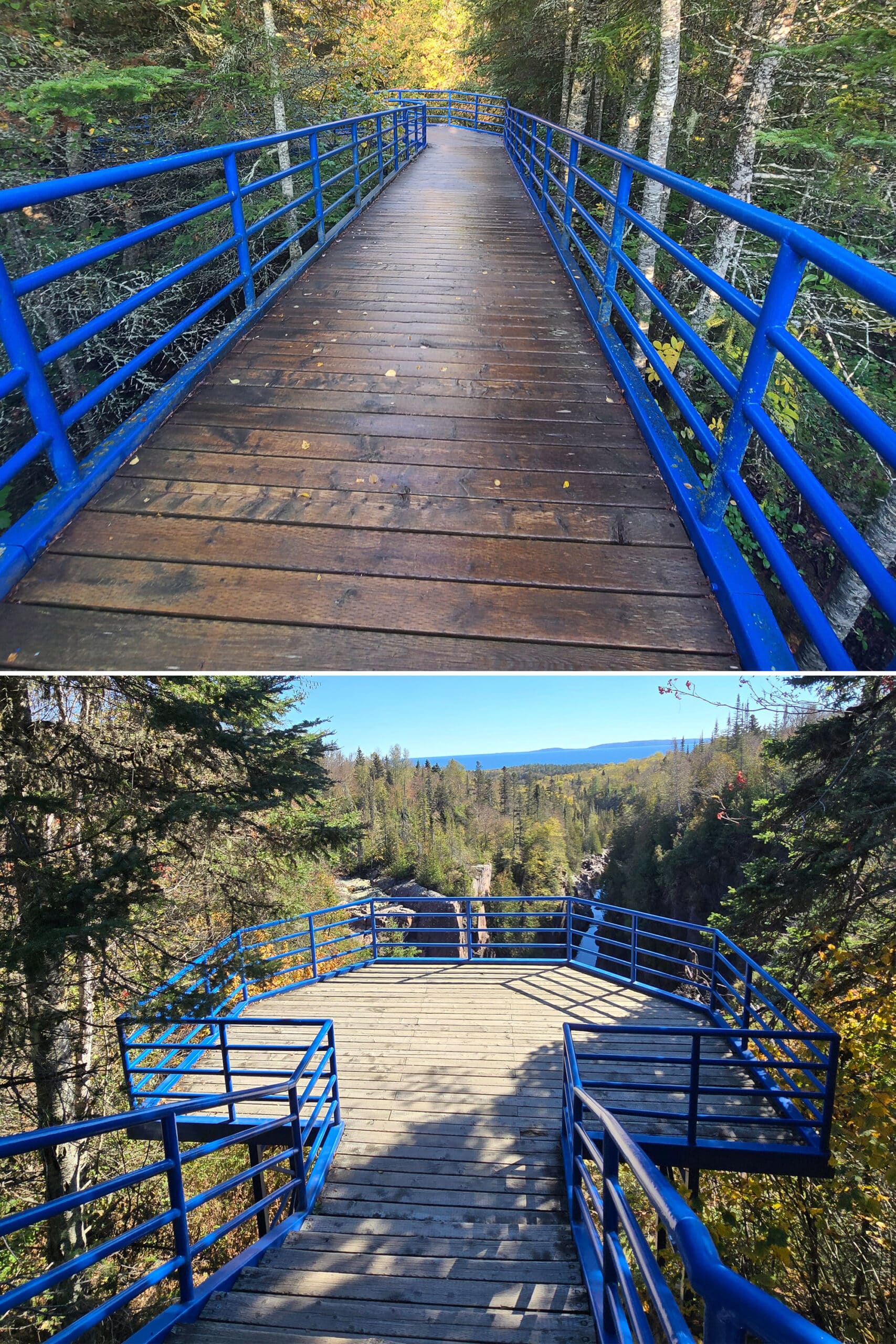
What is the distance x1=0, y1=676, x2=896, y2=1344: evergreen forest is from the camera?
16.4 feet

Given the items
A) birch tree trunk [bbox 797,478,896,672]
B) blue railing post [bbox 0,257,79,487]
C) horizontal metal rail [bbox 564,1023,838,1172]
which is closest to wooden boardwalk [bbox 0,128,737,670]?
blue railing post [bbox 0,257,79,487]

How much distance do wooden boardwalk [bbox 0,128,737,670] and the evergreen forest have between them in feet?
6.95

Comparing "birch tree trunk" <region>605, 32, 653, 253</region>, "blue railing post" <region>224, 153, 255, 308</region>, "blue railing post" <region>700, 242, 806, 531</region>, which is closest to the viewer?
"blue railing post" <region>700, 242, 806, 531</region>

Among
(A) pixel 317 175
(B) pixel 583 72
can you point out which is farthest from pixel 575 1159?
(B) pixel 583 72

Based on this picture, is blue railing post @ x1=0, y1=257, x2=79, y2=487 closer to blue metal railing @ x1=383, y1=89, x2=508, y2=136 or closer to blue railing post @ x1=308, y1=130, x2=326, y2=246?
blue railing post @ x1=308, y1=130, x2=326, y2=246

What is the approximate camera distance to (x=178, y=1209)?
255 cm

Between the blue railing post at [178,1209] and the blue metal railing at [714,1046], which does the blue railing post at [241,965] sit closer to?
the blue metal railing at [714,1046]

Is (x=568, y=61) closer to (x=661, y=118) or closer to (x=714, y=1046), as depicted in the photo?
(x=661, y=118)

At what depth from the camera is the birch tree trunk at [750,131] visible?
8281 mm

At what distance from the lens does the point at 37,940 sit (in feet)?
14.2

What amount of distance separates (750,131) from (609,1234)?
1048cm

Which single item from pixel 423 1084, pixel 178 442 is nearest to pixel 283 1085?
pixel 423 1084

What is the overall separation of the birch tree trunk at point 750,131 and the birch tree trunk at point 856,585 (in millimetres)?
3485

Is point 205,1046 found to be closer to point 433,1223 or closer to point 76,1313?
point 433,1223
